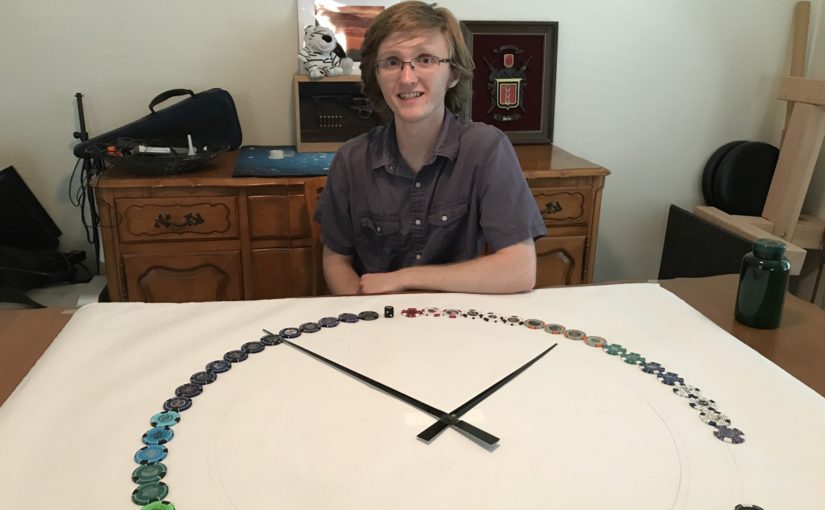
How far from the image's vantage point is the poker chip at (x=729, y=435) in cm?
88

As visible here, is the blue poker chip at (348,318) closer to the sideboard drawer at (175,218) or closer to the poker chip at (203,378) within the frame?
the poker chip at (203,378)

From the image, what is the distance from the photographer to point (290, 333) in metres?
1.16

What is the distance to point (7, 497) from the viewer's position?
760 millimetres

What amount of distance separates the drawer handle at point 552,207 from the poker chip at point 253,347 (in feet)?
4.78

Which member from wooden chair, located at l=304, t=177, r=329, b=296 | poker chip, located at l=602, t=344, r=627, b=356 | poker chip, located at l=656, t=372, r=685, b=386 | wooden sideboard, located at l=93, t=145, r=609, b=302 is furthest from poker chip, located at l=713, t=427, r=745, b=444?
wooden sideboard, located at l=93, t=145, r=609, b=302

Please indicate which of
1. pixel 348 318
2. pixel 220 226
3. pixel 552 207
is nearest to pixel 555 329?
pixel 348 318

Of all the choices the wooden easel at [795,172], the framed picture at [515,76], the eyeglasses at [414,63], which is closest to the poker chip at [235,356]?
the eyeglasses at [414,63]

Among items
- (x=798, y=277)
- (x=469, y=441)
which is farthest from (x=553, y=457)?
(x=798, y=277)

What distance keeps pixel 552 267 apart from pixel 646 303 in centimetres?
118

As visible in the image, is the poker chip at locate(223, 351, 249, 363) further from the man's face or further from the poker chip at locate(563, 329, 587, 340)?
the man's face

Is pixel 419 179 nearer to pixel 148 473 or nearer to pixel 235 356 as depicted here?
pixel 235 356

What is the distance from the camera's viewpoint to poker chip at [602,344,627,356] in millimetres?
1104

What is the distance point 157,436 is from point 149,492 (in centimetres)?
11

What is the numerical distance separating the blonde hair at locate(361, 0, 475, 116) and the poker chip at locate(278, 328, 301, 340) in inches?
29.5
